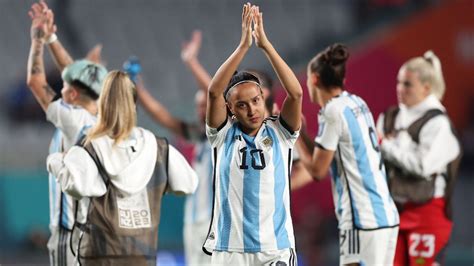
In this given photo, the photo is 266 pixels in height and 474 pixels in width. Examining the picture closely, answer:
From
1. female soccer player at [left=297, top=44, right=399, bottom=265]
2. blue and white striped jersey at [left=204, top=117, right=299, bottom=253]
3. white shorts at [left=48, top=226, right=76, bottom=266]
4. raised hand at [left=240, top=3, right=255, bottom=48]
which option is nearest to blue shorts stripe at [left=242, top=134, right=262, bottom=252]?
blue and white striped jersey at [left=204, top=117, right=299, bottom=253]

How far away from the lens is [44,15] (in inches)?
293

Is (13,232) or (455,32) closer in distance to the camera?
(13,232)

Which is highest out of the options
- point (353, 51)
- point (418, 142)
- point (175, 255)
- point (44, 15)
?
point (353, 51)

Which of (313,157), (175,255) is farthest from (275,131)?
(175,255)

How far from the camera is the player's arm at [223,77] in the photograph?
550cm

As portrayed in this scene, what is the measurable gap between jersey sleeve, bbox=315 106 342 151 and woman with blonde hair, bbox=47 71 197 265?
3.90 ft

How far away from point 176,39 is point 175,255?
15.2 ft

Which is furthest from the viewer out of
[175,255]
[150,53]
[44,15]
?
[150,53]

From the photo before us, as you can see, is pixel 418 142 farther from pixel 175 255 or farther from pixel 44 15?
pixel 175 255

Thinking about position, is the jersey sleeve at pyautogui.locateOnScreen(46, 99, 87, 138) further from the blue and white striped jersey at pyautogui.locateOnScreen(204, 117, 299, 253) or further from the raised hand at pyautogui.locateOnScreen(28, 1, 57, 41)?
the blue and white striped jersey at pyautogui.locateOnScreen(204, 117, 299, 253)

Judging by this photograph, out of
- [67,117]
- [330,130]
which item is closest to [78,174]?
[67,117]

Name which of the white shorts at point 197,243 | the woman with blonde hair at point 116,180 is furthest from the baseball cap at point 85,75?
the white shorts at point 197,243

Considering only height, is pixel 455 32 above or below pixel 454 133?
above

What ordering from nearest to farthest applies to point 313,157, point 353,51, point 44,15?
point 313,157, point 44,15, point 353,51
